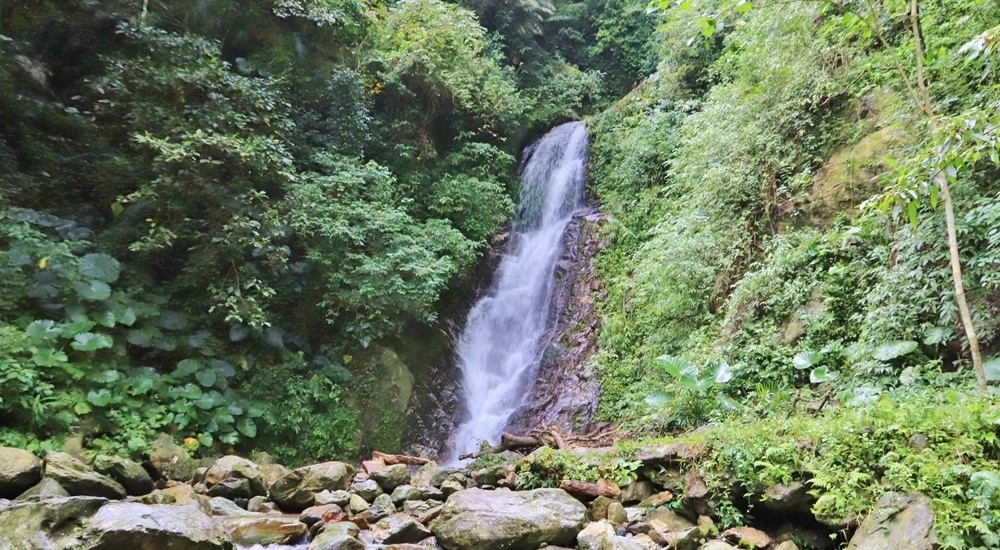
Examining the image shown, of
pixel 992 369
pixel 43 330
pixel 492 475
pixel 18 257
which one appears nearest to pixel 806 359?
pixel 992 369

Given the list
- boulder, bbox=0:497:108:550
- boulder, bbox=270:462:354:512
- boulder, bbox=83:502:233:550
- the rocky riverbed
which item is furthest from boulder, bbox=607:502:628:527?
boulder, bbox=0:497:108:550

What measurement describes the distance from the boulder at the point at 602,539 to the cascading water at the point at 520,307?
466 centimetres

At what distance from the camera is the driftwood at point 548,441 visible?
6727 millimetres

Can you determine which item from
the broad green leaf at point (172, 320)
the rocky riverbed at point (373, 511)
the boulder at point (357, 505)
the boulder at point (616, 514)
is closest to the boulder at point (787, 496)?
the rocky riverbed at point (373, 511)

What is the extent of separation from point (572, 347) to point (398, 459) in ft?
11.3

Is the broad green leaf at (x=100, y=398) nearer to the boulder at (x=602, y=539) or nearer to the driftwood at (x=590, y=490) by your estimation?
the driftwood at (x=590, y=490)

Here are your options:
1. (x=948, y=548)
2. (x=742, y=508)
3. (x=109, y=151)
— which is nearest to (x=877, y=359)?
(x=742, y=508)

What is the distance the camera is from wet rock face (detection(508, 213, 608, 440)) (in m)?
8.14

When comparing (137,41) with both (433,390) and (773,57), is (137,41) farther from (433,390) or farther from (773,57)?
(773,57)

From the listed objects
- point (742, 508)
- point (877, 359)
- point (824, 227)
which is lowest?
point (742, 508)

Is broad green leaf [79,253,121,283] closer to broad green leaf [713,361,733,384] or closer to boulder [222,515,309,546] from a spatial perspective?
boulder [222,515,309,546]

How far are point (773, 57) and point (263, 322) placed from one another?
7.86 metres

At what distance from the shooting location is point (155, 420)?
6.30m

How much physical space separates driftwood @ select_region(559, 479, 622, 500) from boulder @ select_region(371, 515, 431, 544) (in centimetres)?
129
